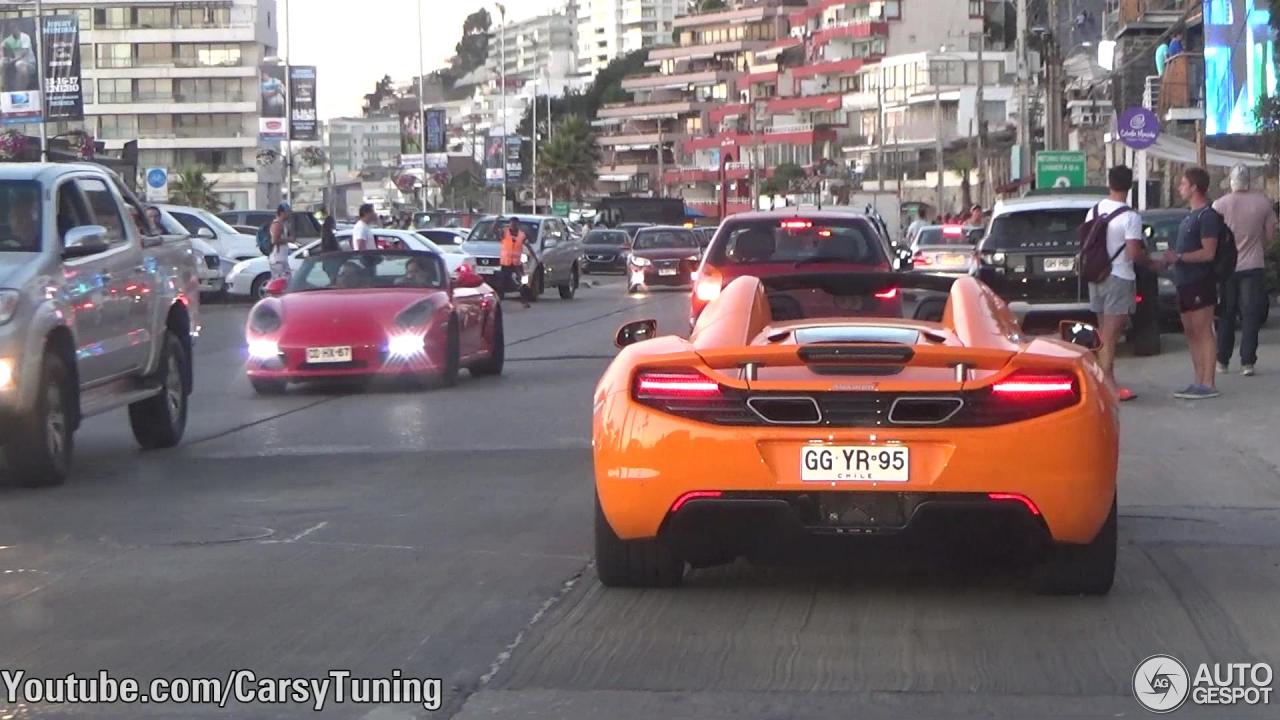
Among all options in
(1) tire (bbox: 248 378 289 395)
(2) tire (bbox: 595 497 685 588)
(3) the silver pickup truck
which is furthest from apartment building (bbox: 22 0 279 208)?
(2) tire (bbox: 595 497 685 588)

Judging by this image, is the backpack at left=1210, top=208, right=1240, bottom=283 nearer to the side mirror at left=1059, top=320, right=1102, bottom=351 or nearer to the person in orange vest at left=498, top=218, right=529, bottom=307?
the side mirror at left=1059, top=320, right=1102, bottom=351

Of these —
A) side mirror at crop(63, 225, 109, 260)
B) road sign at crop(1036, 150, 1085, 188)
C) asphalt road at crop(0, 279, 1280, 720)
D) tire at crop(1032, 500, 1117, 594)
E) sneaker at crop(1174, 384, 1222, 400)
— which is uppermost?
road sign at crop(1036, 150, 1085, 188)

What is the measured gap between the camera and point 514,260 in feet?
126

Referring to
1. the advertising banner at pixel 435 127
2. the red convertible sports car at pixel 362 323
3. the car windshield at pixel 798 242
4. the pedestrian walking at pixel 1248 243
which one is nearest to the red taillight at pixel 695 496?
the car windshield at pixel 798 242

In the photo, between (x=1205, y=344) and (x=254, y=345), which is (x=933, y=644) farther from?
(x=254, y=345)

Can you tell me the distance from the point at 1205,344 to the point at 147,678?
11.6 m

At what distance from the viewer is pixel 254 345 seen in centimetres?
1755

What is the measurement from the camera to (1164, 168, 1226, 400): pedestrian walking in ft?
52.2

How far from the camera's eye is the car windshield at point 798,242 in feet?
54.2

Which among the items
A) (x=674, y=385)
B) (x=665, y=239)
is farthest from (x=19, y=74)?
(x=674, y=385)

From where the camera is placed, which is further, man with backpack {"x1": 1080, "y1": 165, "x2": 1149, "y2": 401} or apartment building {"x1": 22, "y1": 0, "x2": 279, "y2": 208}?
apartment building {"x1": 22, "y1": 0, "x2": 279, "y2": 208}

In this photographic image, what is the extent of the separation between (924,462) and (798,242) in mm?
10242

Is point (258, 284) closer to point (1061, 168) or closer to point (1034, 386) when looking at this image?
point (1061, 168)

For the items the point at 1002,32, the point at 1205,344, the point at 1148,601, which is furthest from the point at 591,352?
the point at 1002,32
